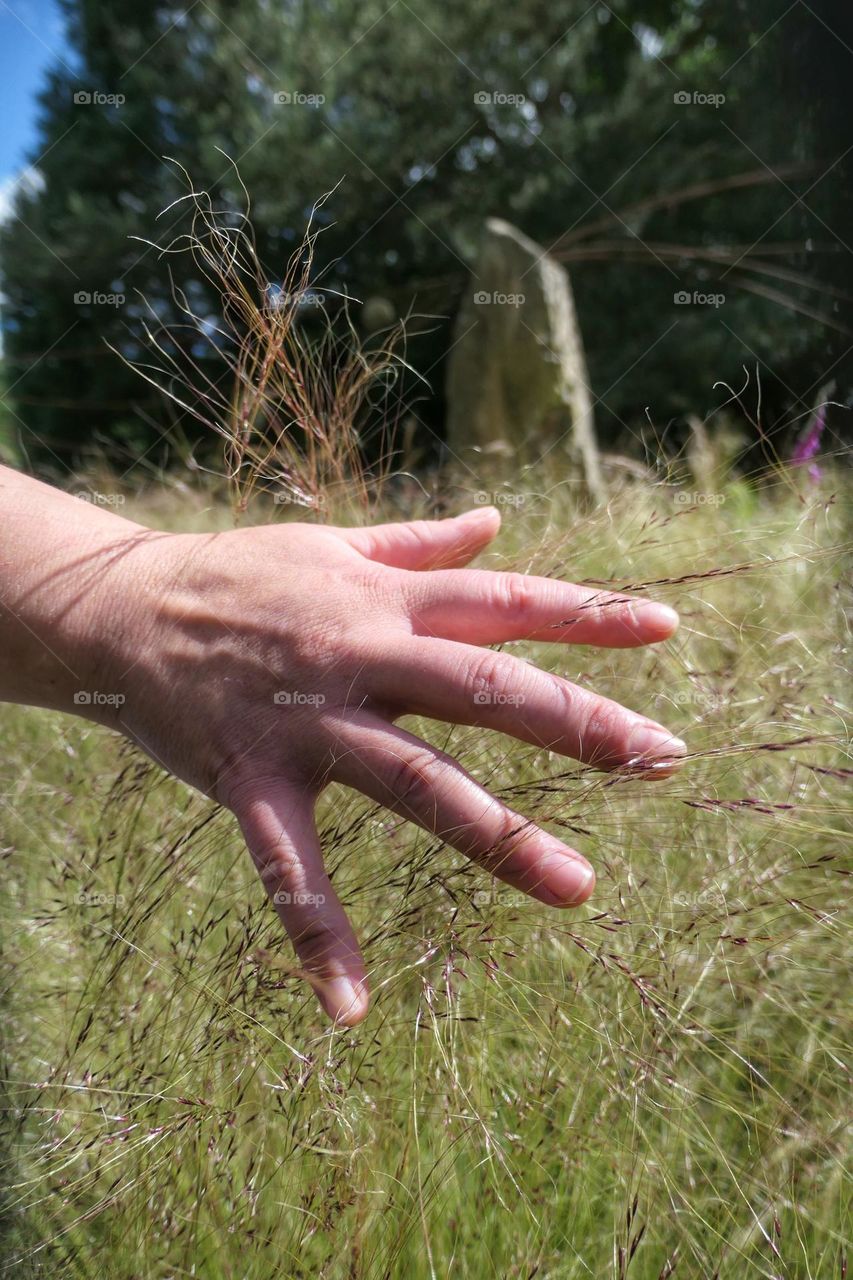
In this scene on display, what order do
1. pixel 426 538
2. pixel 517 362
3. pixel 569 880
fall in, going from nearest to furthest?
pixel 569 880, pixel 426 538, pixel 517 362

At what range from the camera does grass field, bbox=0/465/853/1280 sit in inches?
45.5

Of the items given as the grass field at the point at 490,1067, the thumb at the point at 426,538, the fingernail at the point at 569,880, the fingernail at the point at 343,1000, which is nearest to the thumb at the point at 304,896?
the fingernail at the point at 343,1000

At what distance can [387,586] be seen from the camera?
1.15 meters

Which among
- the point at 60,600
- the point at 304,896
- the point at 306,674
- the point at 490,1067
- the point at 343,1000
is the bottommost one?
the point at 490,1067

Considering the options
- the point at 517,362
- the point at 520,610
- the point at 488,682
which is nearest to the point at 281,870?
the point at 488,682

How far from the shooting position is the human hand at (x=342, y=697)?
1.03 m

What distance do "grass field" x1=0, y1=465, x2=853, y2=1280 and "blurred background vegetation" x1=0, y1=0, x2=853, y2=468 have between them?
24.5 ft

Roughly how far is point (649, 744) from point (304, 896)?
1.37 ft

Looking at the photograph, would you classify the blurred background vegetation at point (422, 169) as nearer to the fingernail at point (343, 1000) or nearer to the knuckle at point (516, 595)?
the knuckle at point (516, 595)

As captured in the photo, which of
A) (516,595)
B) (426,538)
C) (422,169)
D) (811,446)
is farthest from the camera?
(422,169)

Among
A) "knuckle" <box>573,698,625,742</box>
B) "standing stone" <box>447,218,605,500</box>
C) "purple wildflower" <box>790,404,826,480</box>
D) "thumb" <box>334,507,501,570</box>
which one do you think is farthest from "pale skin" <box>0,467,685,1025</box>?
"standing stone" <box>447,218,605,500</box>

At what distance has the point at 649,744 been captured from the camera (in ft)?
3.44

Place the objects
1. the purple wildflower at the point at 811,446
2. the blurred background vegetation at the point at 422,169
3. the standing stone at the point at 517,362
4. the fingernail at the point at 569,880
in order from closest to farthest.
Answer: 1. the fingernail at the point at 569,880
2. the purple wildflower at the point at 811,446
3. the standing stone at the point at 517,362
4. the blurred background vegetation at the point at 422,169

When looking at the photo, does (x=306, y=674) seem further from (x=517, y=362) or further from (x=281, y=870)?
(x=517, y=362)
